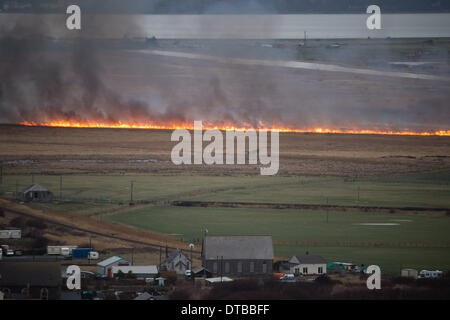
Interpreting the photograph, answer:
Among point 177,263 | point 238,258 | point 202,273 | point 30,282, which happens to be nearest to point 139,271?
point 177,263

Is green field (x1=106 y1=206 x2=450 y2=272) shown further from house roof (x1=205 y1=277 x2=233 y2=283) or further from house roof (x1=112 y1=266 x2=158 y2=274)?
house roof (x1=112 y1=266 x2=158 y2=274)

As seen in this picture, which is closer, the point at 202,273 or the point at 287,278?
the point at 287,278

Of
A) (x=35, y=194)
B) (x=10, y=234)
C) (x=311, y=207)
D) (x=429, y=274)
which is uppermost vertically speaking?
(x=35, y=194)

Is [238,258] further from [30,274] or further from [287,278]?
[30,274]

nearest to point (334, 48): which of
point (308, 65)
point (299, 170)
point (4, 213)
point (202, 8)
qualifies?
point (308, 65)

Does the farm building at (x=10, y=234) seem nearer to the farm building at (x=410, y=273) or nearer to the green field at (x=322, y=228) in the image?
the green field at (x=322, y=228)

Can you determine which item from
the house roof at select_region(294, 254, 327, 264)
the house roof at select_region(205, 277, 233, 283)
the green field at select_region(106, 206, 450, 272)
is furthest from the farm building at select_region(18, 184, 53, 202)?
the house roof at select_region(294, 254, 327, 264)
